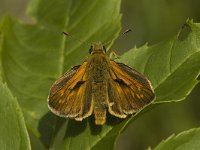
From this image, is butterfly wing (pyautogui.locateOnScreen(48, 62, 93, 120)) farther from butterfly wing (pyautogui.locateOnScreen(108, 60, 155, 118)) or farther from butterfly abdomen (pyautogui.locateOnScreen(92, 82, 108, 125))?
butterfly wing (pyautogui.locateOnScreen(108, 60, 155, 118))

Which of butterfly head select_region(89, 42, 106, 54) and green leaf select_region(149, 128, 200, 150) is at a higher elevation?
butterfly head select_region(89, 42, 106, 54)

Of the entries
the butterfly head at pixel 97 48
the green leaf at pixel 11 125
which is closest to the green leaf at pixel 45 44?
the butterfly head at pixel 97 48

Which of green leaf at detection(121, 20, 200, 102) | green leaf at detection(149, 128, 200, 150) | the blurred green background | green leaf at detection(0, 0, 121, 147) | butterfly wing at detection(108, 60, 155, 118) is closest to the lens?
green leaf at detection(149, 128, 200, 150)

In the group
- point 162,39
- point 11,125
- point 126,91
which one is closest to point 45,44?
point 126,91

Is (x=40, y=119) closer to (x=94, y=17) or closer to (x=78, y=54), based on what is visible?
(x=78, y=54)

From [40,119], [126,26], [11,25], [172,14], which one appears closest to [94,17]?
[11,25]

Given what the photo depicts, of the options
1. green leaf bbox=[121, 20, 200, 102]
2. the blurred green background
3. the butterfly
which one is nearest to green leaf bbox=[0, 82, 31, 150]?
the butterfly
